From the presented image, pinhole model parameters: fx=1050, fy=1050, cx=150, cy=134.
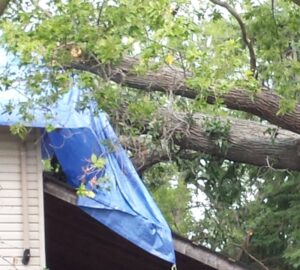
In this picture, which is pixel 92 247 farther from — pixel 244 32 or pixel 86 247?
pixel 244 32

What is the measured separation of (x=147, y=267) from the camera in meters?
12.9

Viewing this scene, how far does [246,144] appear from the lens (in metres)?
12.4

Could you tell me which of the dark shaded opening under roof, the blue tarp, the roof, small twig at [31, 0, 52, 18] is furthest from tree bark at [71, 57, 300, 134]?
the dark shaded opening under roof

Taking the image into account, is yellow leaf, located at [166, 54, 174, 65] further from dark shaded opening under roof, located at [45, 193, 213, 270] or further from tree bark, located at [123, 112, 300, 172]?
tree bark, located at [123, 112, 300, 172]

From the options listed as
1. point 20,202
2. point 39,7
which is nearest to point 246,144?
point 20,202

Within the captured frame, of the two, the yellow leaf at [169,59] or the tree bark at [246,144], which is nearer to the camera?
the yellow leaf at [169,59]

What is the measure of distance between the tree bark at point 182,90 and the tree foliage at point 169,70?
0.01 meters

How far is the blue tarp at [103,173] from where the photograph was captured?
405 inches

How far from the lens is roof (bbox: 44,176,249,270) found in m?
10.9

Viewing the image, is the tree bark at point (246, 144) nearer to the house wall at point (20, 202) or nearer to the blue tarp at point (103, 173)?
the blue tarp at point (103, 173)

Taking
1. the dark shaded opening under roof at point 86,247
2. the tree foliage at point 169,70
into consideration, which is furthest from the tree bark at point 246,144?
the dark shaded opening under roof at point 86,247

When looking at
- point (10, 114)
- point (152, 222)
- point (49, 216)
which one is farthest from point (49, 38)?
Answer: point (49, 216)

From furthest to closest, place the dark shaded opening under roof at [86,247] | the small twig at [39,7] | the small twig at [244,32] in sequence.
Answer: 1. the dark shaded opening under roof at [86,247]
2. the small twig at [244,32]
3. the small twig at [39,7]

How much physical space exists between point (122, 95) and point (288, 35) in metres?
1.86
